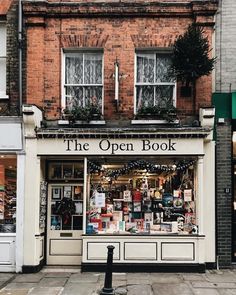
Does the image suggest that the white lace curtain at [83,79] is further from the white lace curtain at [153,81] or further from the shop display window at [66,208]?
the shop display window at [66,208]

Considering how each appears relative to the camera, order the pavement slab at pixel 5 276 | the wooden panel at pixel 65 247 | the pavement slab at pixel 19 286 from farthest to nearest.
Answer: the wooden panel at pixel 65 247, the pavement slab at pixel 5 276, the pavement slab at pixel 19 286

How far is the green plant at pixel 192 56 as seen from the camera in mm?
11641

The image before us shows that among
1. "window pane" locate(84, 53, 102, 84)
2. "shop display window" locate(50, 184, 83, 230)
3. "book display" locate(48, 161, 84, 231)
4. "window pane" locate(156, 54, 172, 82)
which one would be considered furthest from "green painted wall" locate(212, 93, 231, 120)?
"shop display window" locate(50, 184, 83, 230)

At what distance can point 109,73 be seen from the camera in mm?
12680

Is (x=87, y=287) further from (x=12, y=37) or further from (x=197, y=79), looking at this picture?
(x=12, y=37)

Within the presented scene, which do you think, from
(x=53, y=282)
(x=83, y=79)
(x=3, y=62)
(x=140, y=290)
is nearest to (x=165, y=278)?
(x=140, y=290)

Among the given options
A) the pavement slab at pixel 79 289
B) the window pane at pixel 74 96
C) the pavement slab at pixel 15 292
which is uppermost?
the window pane at pixel 74 96

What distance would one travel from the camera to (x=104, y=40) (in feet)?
41.8

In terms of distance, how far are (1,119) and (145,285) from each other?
5.42 metres

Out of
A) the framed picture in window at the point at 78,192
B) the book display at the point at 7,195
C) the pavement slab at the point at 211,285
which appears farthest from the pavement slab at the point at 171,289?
the book display at the point at 7,195

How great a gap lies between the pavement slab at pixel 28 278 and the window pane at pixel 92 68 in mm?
5192

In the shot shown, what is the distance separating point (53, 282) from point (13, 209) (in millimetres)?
2539

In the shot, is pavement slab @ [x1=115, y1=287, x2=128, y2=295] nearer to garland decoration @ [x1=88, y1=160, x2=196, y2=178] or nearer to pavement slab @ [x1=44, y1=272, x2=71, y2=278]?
pavement slab @ [x1=44, y1=272, x2=71, y2=278]

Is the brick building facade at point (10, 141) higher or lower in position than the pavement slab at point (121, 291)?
higher
